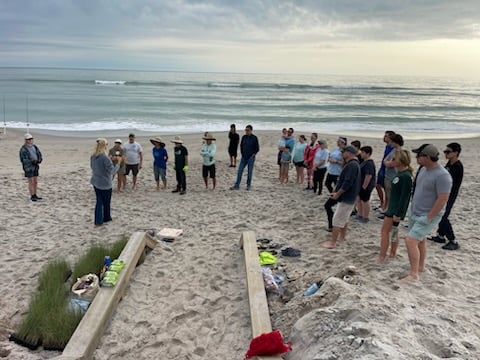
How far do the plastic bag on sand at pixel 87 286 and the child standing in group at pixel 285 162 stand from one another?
6.51 m

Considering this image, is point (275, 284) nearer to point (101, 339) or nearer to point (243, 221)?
point (101, 339)

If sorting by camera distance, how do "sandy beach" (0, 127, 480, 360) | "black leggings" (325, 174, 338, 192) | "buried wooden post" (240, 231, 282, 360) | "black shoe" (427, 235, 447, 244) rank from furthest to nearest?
"black leggings" (325, 174, 338, 192)
"black shoe" (427, 235, 447, 244)
"buried wooden post" (240, 231, 282, 360)
"sandy beach" (0, 127, 480, 360)

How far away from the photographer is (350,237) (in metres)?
6.92

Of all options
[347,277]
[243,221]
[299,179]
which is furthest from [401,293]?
[299,179]

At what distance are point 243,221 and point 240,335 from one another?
3.93 meters

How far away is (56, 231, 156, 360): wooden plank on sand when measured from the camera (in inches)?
147

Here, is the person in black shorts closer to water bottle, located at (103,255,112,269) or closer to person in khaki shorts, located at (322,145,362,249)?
person in khaki shorts, located at (322,145,362,249)

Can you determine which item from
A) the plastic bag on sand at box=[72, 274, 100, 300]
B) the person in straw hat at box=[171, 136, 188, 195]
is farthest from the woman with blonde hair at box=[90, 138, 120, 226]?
the plastic bag on sand at box=[72, 274, 100, 300]

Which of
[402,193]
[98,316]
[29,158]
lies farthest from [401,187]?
[29,158]

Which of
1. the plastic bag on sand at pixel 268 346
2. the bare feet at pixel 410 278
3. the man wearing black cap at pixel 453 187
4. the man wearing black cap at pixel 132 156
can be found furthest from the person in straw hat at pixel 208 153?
the plastic bag on sand at pixel 268 346

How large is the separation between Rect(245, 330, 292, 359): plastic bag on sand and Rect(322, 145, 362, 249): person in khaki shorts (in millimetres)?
3026

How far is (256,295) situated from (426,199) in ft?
7.40

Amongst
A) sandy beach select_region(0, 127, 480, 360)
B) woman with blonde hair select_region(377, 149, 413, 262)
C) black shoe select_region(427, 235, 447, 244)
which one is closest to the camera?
sandy beach select_region(0, 127, 480, 360)

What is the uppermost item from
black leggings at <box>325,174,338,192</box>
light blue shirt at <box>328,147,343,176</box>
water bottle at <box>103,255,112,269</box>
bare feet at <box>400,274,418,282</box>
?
light blue shirt at <box>328,147,343,176</box>
